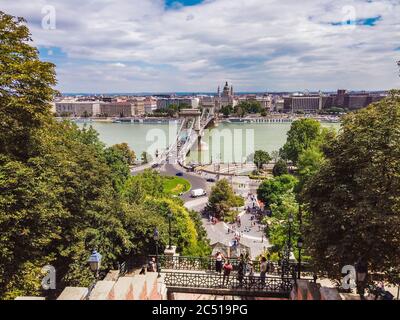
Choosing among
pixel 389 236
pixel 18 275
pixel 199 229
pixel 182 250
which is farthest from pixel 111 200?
pixel 389 236

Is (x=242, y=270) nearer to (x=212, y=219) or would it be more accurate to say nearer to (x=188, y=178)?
(x=212, y=219)

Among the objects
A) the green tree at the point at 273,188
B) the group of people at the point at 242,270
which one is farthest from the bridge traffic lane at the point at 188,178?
the group of people at the point at 242,270

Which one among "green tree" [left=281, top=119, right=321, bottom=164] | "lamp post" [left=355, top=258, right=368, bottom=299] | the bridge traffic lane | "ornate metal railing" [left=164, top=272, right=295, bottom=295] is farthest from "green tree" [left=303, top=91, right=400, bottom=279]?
"green tree" [left=281, top=119, right=321, bottom=164]

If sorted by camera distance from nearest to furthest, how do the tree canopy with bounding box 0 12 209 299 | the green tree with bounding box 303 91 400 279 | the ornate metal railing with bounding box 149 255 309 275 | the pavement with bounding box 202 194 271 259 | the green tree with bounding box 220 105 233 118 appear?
the green tree with bounding box 303 91 400 279 → the tree canopy with bounding box 0 12 209 299 → the ornate metal railing with bounding box 149 255 309 275 → the pavement with bounding box 202 194 271 259 → the green tree with bounding box 220 105 233 118

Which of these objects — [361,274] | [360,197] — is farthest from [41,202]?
[360,197]

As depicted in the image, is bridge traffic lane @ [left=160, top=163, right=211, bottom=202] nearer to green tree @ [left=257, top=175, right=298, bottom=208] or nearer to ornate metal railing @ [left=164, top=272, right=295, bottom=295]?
green tree @ [left=257, top=175, right=298, bottom=208]
